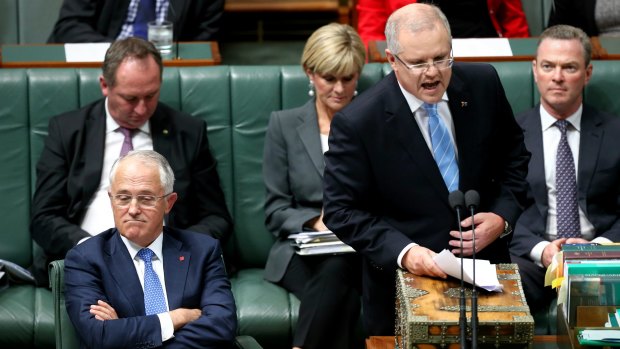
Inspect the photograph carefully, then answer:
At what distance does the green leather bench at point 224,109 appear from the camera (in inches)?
198

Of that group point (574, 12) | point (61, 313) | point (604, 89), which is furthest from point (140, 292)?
point (574, 12)

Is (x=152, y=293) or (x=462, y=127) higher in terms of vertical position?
(x=462, y=127)

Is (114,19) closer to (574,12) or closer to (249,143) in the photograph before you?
(249,143)

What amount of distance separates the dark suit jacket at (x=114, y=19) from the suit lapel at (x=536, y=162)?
5.65 feet

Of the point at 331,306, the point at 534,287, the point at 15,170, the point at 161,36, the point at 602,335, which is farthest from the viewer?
the point at 161,36

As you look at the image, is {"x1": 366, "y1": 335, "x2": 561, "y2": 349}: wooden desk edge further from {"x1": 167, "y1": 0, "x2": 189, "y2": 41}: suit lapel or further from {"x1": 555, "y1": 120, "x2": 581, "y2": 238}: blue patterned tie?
{"x1": 167, "y1": 0, "x2": 189, "y2": 41}: suit lapel

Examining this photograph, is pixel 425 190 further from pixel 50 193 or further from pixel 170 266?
pixel 50 193

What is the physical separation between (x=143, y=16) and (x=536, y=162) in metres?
2.06

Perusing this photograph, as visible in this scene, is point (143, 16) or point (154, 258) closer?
point (154, 258)

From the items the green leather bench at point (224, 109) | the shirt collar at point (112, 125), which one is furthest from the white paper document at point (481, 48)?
the shirt collar at point (112, 125)

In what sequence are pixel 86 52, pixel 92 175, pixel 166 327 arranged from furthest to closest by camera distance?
pixel 86 52
pixel 92 175
pixel 166 327

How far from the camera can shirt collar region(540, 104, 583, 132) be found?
16.0 ft

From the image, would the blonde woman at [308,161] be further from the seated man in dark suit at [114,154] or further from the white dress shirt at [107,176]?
the white dress shirt at [107,176]

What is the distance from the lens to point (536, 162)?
15.8ft
